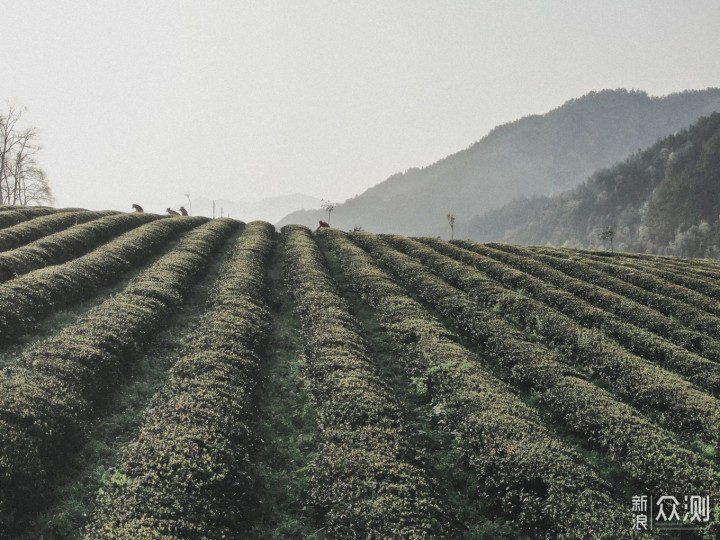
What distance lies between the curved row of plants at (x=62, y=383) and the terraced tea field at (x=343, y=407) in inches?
2.1

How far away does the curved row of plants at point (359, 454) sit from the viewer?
9016 mm

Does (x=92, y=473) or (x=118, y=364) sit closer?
(x=92, y=473)

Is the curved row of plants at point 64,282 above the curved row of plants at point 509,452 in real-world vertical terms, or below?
above

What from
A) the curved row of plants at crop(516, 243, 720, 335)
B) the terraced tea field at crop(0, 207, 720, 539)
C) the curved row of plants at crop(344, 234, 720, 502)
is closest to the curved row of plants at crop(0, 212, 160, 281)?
the terraced tea field at crop(0, 207, 720, 539)

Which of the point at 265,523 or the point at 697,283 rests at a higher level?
the point at 697,283

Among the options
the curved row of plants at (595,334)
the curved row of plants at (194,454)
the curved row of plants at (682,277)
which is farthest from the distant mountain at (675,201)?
the curved row of plants at (194,454)

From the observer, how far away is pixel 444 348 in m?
17.2

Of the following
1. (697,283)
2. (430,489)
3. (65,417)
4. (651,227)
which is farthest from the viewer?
(651,227)

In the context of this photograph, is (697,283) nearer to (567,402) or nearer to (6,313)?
(567,402)

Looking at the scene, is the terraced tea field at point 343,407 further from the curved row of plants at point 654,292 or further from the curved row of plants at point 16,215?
the curved row of plants at point 16,215

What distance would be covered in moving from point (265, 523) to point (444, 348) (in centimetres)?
901

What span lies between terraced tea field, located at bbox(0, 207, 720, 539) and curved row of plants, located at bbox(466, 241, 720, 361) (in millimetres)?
145

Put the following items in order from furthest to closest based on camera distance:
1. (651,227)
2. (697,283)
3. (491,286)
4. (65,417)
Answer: (651,227), (697,283), (491,286), (65,417)

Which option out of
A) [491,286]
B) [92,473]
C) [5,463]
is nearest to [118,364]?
[92,473]
